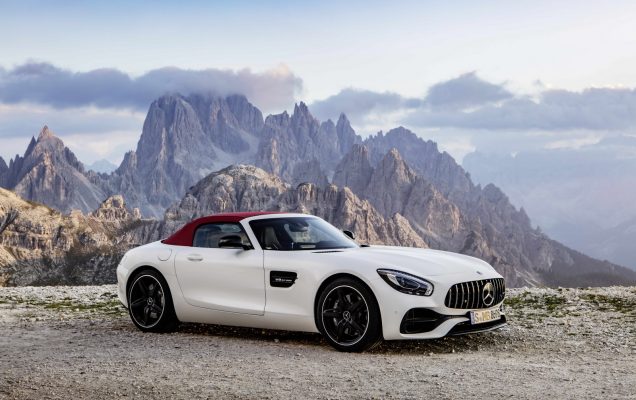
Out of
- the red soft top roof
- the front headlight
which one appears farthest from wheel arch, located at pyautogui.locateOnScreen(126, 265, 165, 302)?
the front headlight

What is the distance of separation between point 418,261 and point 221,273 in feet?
9.20

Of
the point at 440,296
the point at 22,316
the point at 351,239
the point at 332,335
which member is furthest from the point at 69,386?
the point at 22,316

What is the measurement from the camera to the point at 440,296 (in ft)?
27.6

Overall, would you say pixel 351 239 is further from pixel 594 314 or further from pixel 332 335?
pixel 594 314

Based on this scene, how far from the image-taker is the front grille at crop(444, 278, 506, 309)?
853 centimetres

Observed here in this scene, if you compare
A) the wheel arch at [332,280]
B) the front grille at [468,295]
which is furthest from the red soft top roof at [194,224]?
the front grille at [468,295]

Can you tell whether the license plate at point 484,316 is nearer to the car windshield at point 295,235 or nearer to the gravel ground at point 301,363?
the gravel ground at point 301,363

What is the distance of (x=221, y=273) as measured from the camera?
976 centimetres

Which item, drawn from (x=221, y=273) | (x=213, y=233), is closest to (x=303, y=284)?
(x=221, y=273)

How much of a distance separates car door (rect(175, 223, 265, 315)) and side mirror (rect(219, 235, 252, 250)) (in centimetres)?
4

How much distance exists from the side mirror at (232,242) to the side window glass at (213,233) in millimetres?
242

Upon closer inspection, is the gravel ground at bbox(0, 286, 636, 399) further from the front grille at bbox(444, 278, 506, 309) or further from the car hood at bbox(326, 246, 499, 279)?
the car hood at bbox(326, 246, 499, 279)

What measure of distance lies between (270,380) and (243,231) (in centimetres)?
322

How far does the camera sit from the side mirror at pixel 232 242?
378 inches
